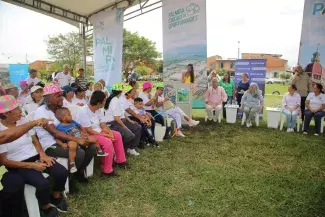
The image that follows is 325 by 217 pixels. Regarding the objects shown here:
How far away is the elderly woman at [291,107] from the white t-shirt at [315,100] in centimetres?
27

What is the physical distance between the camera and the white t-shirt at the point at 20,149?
2347mm

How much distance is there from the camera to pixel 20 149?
8.09ft

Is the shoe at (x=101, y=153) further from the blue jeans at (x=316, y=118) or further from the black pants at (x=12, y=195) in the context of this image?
the blue jeans at (x=316, y=118)

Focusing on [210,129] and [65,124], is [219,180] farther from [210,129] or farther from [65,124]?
[210,129]

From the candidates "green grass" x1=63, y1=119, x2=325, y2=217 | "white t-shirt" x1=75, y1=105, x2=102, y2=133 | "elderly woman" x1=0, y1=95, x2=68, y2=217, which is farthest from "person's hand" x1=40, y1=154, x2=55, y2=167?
"white t-shirt" x1=75, y1=105, x2=102, y2=133

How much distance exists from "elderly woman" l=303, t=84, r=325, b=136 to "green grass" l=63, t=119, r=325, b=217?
1.06 meters

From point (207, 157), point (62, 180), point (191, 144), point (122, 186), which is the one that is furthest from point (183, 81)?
point (62, 180)

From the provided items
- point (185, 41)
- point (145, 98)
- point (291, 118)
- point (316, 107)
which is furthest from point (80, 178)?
point (316, 107)

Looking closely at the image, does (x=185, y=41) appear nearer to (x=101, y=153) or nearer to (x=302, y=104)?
(x=302, y=104)

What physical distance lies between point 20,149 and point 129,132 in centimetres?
190

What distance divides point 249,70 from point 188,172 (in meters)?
5.54

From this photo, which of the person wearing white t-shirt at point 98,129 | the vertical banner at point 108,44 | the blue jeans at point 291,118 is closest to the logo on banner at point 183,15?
the vertical banner at point 108,44

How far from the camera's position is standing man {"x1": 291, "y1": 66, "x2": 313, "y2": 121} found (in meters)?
6.54

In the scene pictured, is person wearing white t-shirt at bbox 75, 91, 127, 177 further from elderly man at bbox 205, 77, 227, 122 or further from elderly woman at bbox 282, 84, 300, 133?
elderly woman at bbox 282, 84, 300, 133
